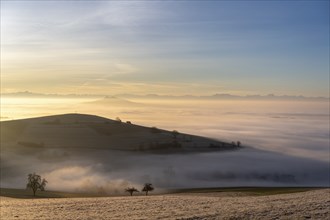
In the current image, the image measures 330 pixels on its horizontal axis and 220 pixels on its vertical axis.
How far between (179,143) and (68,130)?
52.8m

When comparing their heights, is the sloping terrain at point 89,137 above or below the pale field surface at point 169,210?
above

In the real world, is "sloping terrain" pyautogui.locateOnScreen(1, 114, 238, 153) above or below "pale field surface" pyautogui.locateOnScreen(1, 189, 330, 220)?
above

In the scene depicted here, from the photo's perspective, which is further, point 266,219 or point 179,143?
point 179,143

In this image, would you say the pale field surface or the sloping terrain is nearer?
the pale field surface

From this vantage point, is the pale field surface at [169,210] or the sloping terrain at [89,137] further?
the sloping terrain at [89,137]

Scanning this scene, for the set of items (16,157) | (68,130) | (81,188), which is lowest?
(81,188)

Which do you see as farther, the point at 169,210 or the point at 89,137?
the point at 89,137

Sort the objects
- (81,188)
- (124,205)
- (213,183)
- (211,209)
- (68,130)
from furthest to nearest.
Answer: (68,130), (213,183), (81,188), (124,205), (211,209)

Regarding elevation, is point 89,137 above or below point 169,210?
above

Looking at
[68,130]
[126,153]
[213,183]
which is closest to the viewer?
[213,183]

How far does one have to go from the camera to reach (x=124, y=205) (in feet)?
120

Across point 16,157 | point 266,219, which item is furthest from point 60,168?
point 266,219

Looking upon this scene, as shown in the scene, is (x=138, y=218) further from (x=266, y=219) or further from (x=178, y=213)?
(x=266, y=219)

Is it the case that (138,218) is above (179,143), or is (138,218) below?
below
